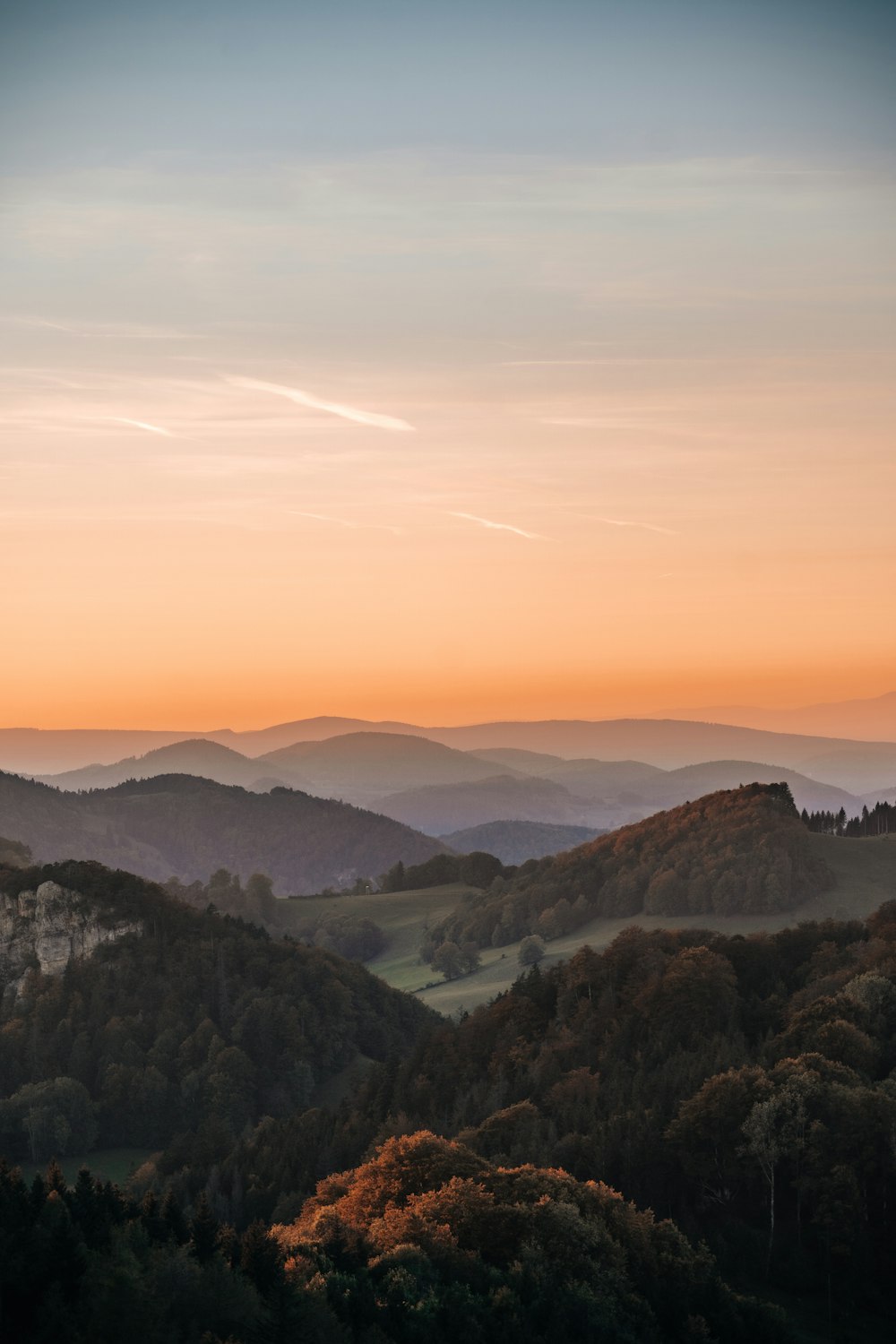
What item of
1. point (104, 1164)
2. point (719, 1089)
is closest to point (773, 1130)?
point (719, 1089)

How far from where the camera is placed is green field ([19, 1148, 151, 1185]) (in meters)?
149

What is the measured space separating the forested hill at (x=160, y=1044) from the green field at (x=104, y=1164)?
1372 mm

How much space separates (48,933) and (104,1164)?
48.1 metres

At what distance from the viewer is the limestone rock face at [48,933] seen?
195750 millimetres

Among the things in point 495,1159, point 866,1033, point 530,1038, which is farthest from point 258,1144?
point 866,1033

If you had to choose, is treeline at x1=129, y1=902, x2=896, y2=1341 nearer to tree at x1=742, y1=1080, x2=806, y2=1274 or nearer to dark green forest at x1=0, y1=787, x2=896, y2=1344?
tree at x1=742, y1=1080, x2=806, y2=1274

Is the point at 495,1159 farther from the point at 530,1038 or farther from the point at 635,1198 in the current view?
the point at 530,1038

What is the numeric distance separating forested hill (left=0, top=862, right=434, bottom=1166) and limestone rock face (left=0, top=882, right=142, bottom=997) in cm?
54

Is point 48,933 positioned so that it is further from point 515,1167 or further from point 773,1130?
point 773,1130

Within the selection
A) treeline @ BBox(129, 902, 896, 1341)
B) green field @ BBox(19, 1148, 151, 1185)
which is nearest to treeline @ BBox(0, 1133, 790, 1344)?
treeline @ BBox(129, 902, 896, 1341)

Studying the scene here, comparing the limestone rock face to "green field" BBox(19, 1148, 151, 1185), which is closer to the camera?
"green field" BBox(19, 1148, 151, 1185)

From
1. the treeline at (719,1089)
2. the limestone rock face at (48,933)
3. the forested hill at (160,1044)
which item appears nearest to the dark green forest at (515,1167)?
the treeline at (719,1089)

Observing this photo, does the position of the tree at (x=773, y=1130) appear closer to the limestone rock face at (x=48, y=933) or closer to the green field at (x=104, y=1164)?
the green field at (x=104, y=1164)

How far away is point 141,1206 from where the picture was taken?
84312mm
